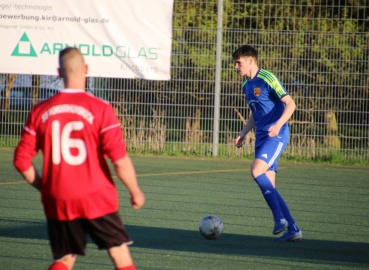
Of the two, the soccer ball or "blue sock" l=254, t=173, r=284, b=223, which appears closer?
the soccer ball

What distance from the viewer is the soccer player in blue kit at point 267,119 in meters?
7.10

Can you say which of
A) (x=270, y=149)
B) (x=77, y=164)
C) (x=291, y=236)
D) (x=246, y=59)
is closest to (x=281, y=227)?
(x=291, y=236)

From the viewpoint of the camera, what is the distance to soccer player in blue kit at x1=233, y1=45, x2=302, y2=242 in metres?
7.10

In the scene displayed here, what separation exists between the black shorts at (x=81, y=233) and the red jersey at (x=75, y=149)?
52mm

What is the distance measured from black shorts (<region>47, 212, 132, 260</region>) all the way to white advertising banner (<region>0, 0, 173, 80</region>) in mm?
11367

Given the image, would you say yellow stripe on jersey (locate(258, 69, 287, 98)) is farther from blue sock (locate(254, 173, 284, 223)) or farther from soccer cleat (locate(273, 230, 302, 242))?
soccer cleat (locate(273, 230, 302, 242))

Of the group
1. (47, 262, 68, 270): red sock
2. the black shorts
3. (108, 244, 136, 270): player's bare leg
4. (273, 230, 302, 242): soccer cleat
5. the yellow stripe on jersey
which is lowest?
(273, 230, 302, 242): soccer cleat

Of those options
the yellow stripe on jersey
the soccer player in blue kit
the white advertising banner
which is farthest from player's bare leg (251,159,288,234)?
the white advertising banner

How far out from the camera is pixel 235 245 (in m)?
6.59

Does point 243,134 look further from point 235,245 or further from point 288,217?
point 235,245

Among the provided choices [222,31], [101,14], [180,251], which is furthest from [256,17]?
[180,251]

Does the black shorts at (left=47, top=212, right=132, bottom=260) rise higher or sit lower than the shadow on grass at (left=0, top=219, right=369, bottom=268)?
higher

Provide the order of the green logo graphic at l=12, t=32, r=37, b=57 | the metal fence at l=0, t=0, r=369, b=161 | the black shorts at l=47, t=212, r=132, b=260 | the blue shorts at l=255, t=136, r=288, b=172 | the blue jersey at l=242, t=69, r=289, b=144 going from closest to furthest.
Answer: the black shorts at l=47, t=212, r=132, b=260
the blue shorts at l=255, t=136, r=288, b=172
the blue jersey at l=242, t=69, r=289, b=144
the metal fence at l=0, t=0, r=369, b=161
the green logo graphic at l=12, t=32, r=37, b=57

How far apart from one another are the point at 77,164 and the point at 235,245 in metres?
3.00
